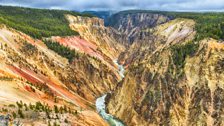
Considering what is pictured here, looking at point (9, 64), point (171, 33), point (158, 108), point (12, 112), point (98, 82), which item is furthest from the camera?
point (171, 33)

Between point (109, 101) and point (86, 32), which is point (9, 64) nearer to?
point (109, 101)

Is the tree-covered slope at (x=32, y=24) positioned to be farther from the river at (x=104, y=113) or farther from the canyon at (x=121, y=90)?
the river at (x=104, y=113)

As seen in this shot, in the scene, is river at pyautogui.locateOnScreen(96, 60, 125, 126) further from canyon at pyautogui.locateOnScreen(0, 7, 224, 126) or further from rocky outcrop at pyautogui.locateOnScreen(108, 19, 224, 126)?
rocky outcrop at pyautogui.locateOnScreen(108, 19, 224, 126)

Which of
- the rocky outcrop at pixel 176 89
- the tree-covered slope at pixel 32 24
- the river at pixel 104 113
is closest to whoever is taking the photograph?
the rocky outcrop at pixel 176 89

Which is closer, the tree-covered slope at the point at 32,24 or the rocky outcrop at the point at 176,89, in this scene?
the rocky outcrop at the point at 176,89

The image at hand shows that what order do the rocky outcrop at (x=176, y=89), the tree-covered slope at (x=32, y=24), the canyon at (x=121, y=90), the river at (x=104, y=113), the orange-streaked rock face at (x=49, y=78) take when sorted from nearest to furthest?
the canyon at (x=121, y=90), the rocky outcrop at (x=176, y=89), the orange-streaked rock face at (x=49, y=78), the river at (x=104, y=113), the tree-covered slope at (x=32, y=24)

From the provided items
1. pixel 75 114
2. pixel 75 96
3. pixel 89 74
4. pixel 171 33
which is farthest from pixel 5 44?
pixel 171 33

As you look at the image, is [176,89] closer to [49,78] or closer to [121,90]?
[121,90]

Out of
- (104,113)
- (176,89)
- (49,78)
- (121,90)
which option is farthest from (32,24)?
(176,89)

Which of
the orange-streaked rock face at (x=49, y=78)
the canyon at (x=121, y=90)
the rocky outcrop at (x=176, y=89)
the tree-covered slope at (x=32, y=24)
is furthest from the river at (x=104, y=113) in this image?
the tree-covered slope at (x=32, y=24)

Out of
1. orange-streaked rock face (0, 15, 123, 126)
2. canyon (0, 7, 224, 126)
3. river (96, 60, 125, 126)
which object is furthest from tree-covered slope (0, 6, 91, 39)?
river (96, 60, 125, 126)
